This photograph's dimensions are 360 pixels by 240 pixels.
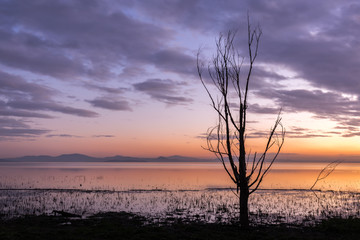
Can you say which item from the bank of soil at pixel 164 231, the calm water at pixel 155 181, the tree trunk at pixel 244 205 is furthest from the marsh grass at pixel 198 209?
the calm water at pixel 155 181

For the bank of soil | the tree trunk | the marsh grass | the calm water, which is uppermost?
the tree trunk

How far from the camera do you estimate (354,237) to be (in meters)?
13.3

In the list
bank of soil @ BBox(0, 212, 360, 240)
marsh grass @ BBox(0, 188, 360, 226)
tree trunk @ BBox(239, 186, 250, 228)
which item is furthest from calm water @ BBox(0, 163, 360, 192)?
tree trunk @ BBox(239, 186, 250, 228)

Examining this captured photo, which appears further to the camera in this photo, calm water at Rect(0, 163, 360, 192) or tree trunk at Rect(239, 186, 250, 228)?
calm water at Rect(0, 163, 360, 192)

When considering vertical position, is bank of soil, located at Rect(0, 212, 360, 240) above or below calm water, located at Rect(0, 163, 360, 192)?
above

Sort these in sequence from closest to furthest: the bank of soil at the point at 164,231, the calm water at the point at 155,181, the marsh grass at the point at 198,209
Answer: the bank of soil at the point at 164,231 → the marsh grass at the point at 198,209 → the calm water at the point at 155,181

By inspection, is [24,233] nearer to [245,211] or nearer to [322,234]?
[245,211]

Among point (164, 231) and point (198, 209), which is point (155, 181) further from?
point (164, 231)

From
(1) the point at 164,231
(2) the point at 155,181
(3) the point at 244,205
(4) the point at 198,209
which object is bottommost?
(2) the point at 155,181

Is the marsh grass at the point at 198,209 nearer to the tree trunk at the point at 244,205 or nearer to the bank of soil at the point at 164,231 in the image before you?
the bank of soil at the point at 164,231

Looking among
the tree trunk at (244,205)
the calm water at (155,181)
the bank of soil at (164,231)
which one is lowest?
the calm water at (155,181)

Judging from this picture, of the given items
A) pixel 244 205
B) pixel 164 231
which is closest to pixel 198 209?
pixel 244 205

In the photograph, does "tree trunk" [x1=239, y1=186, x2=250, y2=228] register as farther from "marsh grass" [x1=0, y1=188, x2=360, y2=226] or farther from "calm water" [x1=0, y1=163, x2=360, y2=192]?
"calm water" [x1=0, y1=163, x2=360, y2=192]

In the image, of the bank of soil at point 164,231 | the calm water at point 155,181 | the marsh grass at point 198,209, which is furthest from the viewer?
the calm water at point 155,181
